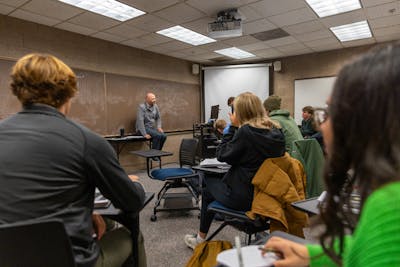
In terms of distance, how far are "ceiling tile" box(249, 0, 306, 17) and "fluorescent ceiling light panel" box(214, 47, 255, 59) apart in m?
2.09

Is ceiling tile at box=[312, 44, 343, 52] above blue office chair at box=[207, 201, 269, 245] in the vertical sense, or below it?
above

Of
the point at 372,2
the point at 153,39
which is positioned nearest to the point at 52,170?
the point at 372,2

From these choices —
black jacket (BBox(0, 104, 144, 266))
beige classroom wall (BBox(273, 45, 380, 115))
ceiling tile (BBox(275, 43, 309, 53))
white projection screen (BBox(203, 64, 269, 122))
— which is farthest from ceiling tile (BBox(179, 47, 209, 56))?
black jacket (BBox(0, 104, 144, 266))

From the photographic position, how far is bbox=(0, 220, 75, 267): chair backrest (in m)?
0.80

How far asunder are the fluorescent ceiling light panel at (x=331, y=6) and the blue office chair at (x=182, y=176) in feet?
8.42

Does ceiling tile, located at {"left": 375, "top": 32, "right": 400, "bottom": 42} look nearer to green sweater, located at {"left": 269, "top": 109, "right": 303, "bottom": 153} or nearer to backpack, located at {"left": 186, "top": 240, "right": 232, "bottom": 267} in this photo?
green sweater, located at {"left": 269, "top": 109, "right": 303, "bottom": 153}

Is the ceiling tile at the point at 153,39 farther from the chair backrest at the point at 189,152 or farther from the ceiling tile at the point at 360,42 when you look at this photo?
the ceiling tile at the point at 360,42

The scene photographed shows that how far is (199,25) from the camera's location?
14.2ft

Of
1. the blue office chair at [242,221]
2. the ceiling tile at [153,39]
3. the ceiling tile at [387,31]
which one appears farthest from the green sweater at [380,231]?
the ceiling tile at [387,31]

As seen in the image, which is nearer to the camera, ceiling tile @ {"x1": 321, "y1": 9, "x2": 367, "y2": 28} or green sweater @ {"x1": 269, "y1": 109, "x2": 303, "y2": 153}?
green sweater @ {"x1": 269, "y1": 109, "x2": 303, "y2": 153}

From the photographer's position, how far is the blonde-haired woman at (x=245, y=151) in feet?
5.78

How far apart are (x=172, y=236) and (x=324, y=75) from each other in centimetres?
575

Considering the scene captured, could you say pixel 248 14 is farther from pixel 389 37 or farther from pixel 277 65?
pixel 389 37

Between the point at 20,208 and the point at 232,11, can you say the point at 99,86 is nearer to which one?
the point at 232,11
